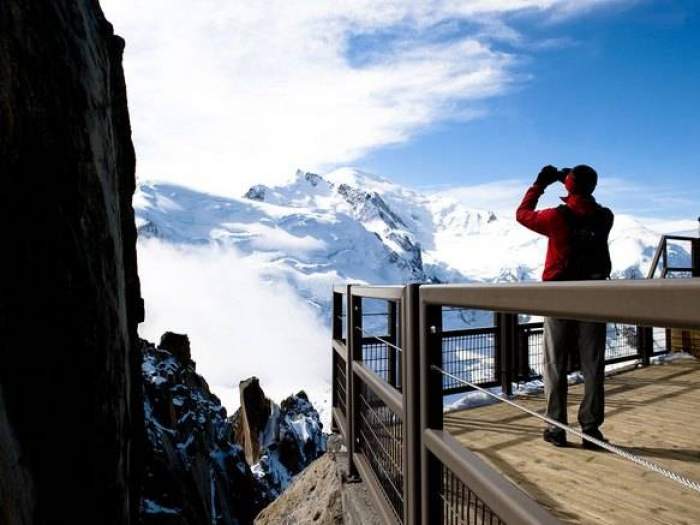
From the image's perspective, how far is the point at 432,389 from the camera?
223 centimetres

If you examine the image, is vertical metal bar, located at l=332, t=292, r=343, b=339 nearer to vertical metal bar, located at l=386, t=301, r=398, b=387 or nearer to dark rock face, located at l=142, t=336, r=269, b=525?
vertical metal bar, located at l=386, t=301, r=398, b=387

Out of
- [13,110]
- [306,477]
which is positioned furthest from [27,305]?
[306,477]

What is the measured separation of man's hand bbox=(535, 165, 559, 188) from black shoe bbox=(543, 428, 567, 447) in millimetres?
1987

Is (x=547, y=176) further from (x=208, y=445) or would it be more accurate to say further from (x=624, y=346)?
(x=208, y=445)

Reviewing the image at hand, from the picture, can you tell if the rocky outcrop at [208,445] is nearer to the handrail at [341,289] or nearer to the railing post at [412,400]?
the handrail at [341,289]

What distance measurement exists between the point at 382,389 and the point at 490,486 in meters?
1.55

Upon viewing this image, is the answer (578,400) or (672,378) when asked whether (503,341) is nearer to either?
(578,400)

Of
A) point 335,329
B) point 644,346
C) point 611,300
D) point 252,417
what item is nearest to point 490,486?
point 611,300

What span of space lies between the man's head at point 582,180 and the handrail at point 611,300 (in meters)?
2.52

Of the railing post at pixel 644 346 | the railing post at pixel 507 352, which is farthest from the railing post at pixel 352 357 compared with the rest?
the railing post at pixel 644 346

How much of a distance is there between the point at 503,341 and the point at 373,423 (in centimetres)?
365

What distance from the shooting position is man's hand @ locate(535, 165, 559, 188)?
3916mm

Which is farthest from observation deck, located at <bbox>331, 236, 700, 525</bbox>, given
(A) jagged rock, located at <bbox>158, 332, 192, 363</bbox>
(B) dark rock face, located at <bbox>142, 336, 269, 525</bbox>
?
(A) jagged rock, located at <bbox>158, 332, 192, 363</bbox>

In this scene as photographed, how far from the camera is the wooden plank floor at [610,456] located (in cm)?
319
